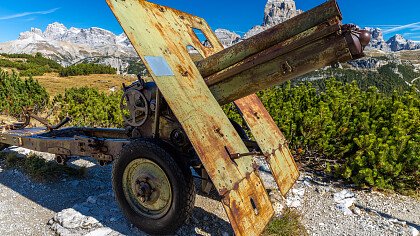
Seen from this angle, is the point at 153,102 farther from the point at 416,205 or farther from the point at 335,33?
the point at 416,205

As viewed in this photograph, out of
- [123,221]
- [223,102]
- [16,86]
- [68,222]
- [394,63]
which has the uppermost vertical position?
[16,86]

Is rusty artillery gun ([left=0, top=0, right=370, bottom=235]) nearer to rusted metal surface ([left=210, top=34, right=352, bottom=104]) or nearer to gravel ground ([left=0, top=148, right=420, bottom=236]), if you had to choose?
rusted metal surface ([left=210, top=34, right=352, bottom=104])

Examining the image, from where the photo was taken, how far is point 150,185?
131 inches

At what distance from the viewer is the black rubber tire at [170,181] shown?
3078 millimetres

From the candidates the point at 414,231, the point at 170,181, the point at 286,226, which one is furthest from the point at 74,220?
the point at 414,231

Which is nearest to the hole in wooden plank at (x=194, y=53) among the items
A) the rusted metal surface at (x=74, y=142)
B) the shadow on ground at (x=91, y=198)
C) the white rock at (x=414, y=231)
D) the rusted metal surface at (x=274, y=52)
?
the rusted metal surface at (x=274, y=52)

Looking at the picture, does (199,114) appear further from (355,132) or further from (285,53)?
(355,132)

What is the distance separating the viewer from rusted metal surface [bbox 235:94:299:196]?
13.4 feet

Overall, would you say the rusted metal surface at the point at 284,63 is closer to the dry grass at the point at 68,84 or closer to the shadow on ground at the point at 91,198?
the shadow on ground at the point at 91,198

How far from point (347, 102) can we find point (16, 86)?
15.4m

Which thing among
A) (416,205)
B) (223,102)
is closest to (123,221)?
(223,102)

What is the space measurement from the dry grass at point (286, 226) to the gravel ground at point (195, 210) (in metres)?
0.17

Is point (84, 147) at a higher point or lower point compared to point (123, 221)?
higher

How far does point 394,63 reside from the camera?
17275 cm
